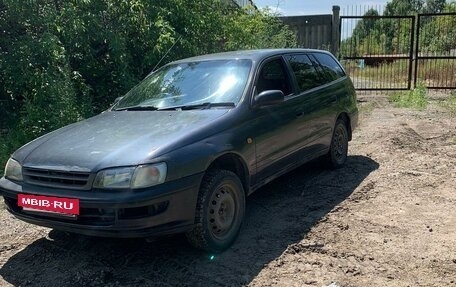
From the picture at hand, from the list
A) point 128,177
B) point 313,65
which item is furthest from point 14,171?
point 313,65

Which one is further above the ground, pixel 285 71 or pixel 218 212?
pixel 285 71

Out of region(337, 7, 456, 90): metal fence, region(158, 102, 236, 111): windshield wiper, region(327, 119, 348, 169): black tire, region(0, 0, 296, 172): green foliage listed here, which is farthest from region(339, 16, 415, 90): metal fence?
region(158, 102, 236, 111): windshield wiper

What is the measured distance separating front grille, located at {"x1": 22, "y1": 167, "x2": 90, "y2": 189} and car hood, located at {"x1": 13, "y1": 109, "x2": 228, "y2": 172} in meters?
0.04

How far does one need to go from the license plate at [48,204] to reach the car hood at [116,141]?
22cm

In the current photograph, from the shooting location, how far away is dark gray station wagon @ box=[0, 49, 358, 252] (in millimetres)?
3262

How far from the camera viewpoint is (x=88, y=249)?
392 centimetres

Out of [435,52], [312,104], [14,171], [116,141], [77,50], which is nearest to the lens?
[116,141]

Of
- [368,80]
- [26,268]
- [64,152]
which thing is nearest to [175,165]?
[64,152]

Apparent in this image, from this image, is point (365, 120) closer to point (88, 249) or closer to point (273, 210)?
point (273, 210)

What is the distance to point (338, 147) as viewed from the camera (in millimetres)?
6219

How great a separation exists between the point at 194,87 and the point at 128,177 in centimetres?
159

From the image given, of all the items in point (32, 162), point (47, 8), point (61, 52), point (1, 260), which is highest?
point (47, 8)

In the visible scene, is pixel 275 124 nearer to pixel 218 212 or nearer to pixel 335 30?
pixel 218 212

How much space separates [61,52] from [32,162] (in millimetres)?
4208
